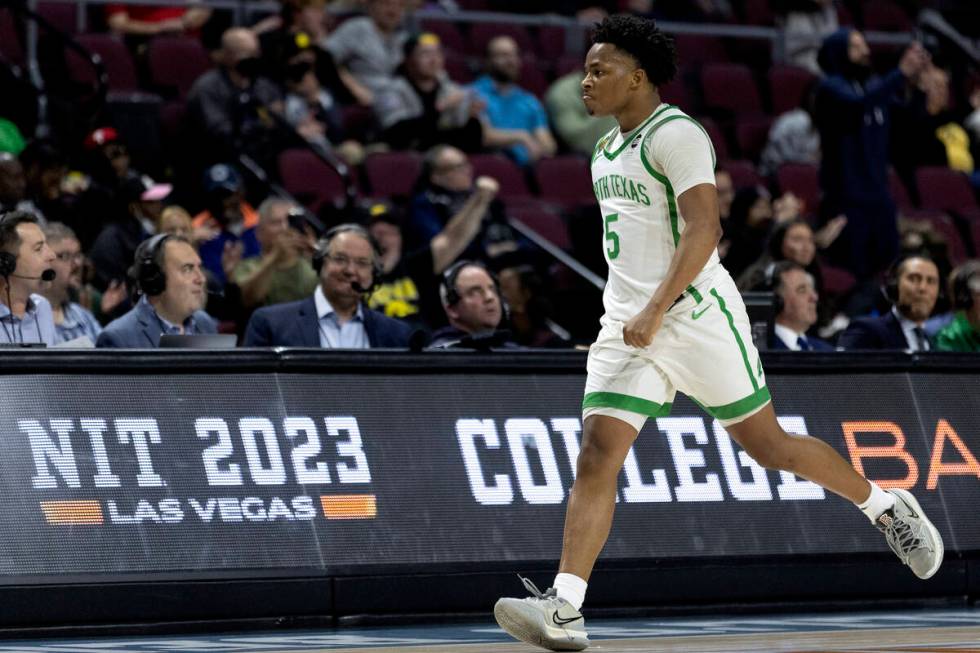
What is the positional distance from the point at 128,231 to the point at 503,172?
406 centimetres

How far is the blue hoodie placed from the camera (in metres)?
14.1

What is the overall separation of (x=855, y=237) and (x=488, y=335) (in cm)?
678

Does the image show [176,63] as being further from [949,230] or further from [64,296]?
[949,230]

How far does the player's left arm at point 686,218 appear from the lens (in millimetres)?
5984

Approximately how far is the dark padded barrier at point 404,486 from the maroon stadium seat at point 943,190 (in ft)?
26.6

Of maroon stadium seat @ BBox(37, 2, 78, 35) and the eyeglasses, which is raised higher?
maroon stadium seat @ BBox(37, 2, 78, 35)

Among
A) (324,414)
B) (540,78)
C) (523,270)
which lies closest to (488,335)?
(324,414)

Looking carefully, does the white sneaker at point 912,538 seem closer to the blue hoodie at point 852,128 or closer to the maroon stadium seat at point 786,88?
the blue hoodie at point 852,128

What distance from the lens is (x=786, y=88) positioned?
681 inches

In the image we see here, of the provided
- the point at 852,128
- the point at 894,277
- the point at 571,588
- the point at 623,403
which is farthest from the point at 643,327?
the point at 852,128

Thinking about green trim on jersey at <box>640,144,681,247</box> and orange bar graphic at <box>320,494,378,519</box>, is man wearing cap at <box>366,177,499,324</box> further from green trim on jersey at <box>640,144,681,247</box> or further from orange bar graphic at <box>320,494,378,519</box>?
green trim on jersey at <box>640,144,681,247</box>

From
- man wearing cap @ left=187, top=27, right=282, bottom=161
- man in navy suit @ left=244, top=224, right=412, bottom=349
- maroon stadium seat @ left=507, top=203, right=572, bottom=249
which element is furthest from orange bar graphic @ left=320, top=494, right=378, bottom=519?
maroon stadium seat @ left=507, top=203, right=572, bottom=249

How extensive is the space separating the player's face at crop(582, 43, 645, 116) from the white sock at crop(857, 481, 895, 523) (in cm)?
169

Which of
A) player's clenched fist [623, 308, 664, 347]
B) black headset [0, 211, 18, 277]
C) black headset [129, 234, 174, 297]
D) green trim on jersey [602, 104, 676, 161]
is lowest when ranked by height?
player's clenched fist [623, 308, 664, 347]
